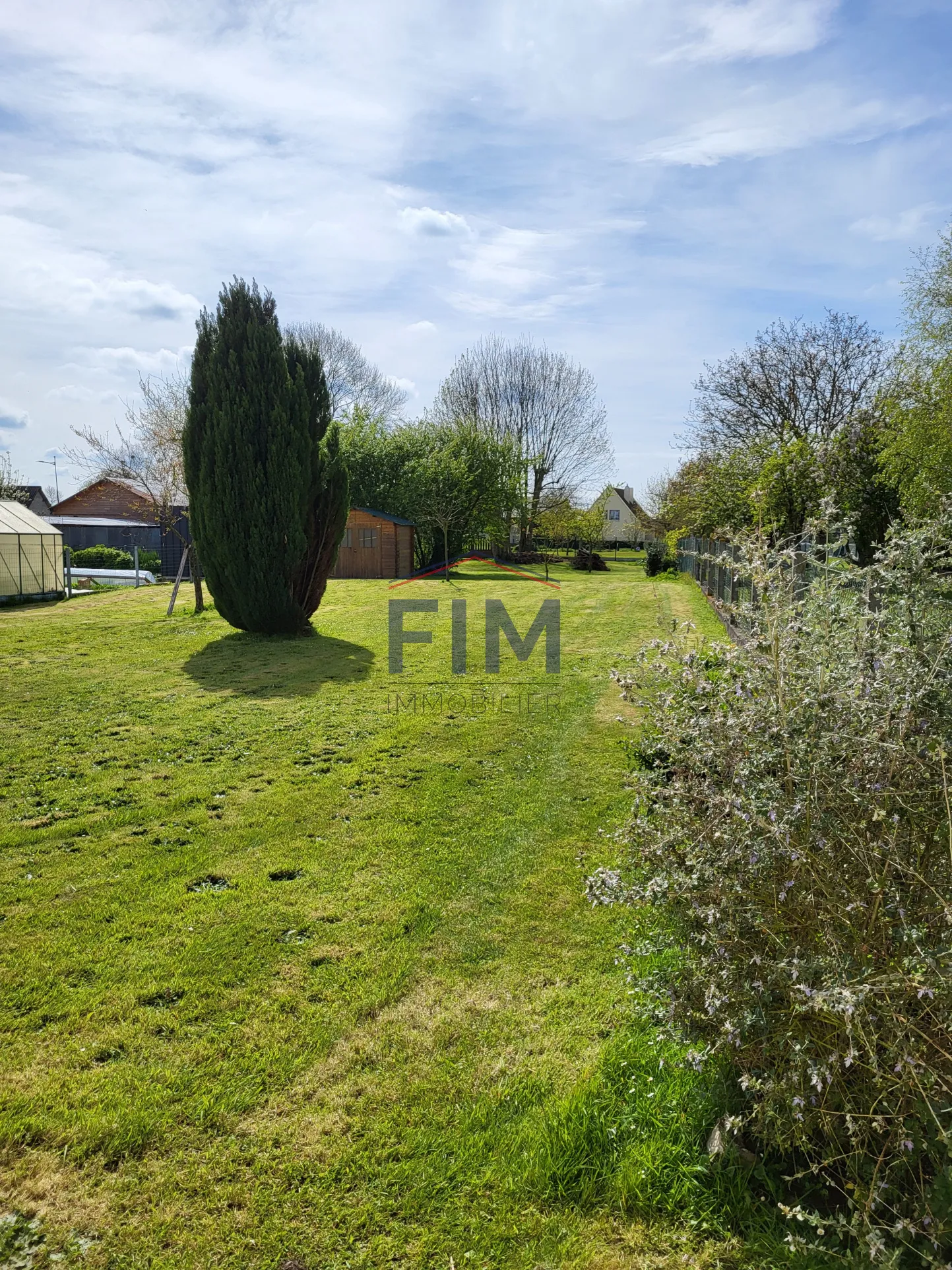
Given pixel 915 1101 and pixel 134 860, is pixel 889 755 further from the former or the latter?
pixel 134 860

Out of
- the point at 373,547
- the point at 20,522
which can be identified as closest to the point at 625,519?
the point at 373,547

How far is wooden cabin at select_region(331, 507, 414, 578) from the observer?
2617 cm

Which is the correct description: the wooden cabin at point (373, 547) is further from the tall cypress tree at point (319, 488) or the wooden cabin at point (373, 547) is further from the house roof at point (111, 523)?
the tall cypress tree at point (319, 488)

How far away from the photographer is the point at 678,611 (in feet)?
52.3

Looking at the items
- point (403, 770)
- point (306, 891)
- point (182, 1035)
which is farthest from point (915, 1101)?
point (403, 770)

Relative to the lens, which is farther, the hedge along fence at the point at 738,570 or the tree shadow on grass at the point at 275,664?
the tree shadow on grass at the point at 275,664

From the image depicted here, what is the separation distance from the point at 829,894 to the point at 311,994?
6.93ft

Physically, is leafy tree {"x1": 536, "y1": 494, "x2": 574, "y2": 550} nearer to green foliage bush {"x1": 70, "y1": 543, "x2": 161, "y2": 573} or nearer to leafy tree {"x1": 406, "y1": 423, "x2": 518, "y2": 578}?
leafy tree {"x1": 406, "y1": 423, "x2": 518, "y2": 578}

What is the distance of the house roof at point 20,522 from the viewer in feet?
54.1

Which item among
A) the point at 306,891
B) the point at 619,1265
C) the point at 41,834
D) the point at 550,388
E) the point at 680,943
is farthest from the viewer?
the point at 550,388

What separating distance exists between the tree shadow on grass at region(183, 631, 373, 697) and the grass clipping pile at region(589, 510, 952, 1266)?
6477 millimetres

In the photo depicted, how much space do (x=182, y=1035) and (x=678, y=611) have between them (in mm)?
14458

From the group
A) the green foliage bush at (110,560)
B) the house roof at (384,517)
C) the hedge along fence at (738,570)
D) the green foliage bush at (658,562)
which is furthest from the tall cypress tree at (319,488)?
the green foliage bush at (658,562)

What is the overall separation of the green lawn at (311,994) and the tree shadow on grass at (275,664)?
1736mm
